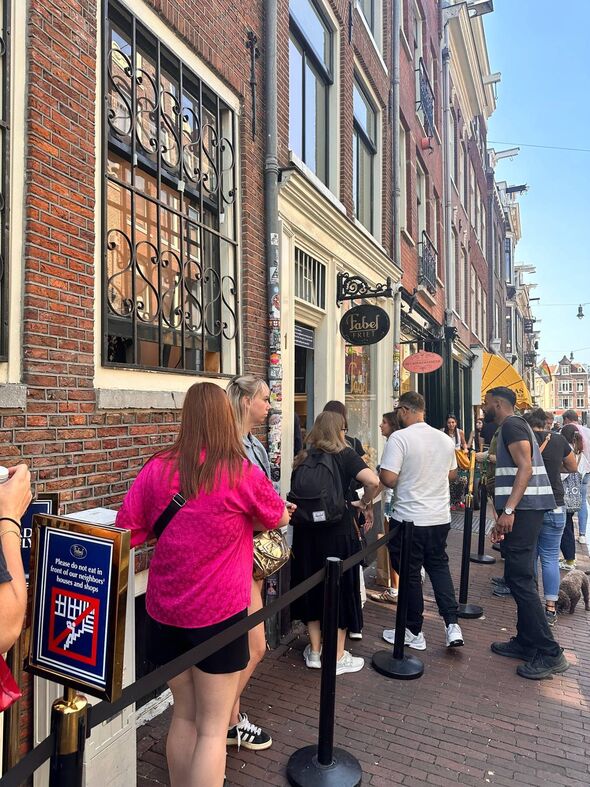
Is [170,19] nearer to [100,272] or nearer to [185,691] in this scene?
[100,272]

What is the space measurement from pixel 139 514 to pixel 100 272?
63.9 inches

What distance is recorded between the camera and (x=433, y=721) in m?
3.28

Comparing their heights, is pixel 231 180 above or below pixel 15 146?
above

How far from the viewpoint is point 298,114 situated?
6.46 m

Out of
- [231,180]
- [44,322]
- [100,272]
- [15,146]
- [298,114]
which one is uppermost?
[298,114]

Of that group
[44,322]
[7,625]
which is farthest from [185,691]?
[44,322]

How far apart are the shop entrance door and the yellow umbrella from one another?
9.87 metres

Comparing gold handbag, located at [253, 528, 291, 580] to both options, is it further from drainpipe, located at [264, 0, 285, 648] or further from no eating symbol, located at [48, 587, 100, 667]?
drainpipe, located at [264, 0, 285, 648]

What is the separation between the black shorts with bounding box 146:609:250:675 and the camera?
6.85 feet

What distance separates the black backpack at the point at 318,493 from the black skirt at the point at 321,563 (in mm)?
132

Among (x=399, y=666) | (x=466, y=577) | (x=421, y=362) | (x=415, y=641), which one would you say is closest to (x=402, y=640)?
(x=399, y=666)

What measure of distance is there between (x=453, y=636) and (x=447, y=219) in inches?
483

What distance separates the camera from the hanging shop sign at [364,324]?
686 cm

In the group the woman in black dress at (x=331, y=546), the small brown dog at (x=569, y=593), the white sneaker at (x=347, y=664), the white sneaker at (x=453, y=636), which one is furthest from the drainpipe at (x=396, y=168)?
the white sneaker at (x=347, y=664)
